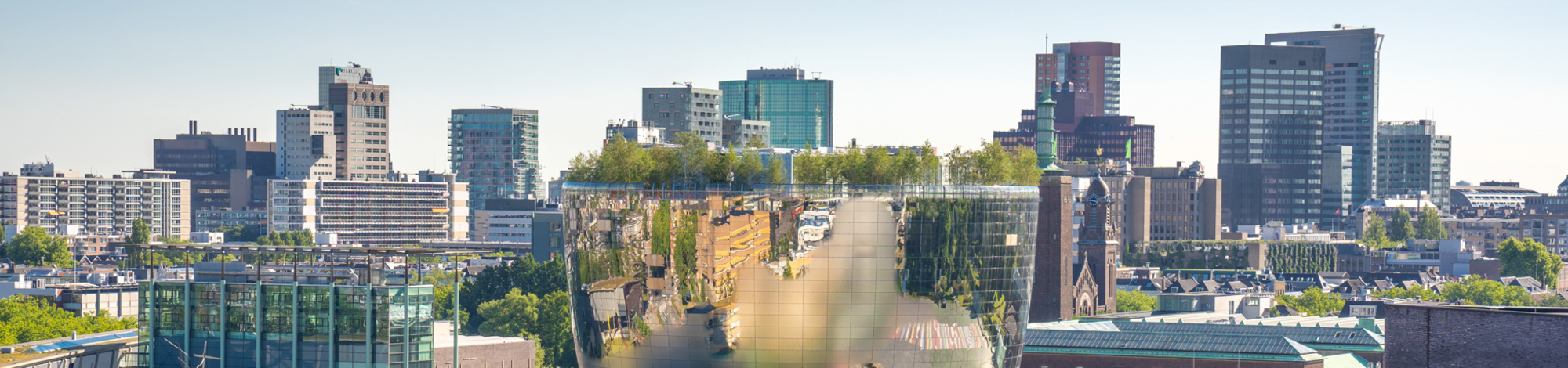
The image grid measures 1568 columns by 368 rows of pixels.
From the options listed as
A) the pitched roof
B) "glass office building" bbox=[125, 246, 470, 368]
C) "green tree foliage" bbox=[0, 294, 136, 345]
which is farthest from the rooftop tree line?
"green tree foliage" bbox=[0, 294, 136, 345]

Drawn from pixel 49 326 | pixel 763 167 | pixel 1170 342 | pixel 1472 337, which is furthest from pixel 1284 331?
pixel 49 326

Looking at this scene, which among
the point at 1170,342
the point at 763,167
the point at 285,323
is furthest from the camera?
the point at 1170,342

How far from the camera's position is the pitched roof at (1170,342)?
522 feet

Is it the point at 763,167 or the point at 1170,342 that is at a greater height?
the point at 763,167

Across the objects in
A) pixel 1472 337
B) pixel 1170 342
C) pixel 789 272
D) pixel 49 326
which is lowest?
pixel 49 326

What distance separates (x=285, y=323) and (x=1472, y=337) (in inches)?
2312

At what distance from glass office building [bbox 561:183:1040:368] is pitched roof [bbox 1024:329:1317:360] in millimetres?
37049

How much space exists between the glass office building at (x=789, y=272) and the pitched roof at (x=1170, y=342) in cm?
3705

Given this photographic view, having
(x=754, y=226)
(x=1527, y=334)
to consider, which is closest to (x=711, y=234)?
(x=754, y=226)

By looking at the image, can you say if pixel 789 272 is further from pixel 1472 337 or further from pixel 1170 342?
pixel 1170 342

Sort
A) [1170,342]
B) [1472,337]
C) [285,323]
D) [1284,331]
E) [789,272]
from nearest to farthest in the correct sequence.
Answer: [1472,337] < [285,323] < [789,272] < [1170,342] < [1284,331]

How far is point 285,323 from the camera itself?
109250mm

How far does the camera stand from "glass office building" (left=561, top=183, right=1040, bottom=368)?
12138 cm

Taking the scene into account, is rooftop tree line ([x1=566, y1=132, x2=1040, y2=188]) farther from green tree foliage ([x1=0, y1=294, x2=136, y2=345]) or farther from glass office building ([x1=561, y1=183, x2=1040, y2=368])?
green tree foliage ([x1=0, y1=294, x2=136, y2=345])
